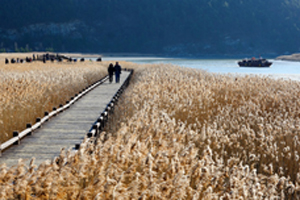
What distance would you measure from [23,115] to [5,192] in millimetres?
8663

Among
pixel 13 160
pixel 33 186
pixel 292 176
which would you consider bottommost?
pixel 292 176

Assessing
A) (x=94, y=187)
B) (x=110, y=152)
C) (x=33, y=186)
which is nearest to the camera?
(x=33, y=186)

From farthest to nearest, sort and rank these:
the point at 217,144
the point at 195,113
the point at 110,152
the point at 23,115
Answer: the point at 195,113 < the point at 23,115 < the point at 217,144 < the point at 110,152

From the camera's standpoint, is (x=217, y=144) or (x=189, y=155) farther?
(x=217, y=144)

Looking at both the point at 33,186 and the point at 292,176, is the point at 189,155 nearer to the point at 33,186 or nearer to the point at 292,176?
the point at 33,186

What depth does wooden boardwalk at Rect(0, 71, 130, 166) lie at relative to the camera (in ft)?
29.7

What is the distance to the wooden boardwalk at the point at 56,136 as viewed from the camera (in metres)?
9.05

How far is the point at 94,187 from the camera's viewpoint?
523 cm

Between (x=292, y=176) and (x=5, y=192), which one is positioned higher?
(x=5, y=192)

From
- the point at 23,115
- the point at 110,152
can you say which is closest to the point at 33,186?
the point at 110,152

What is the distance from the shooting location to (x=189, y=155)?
6.99 metres

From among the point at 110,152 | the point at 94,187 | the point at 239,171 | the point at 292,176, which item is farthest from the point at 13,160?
the point at 292,176

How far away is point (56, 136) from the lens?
11.2 metres

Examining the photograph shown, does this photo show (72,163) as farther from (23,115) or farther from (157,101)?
(157,101)
